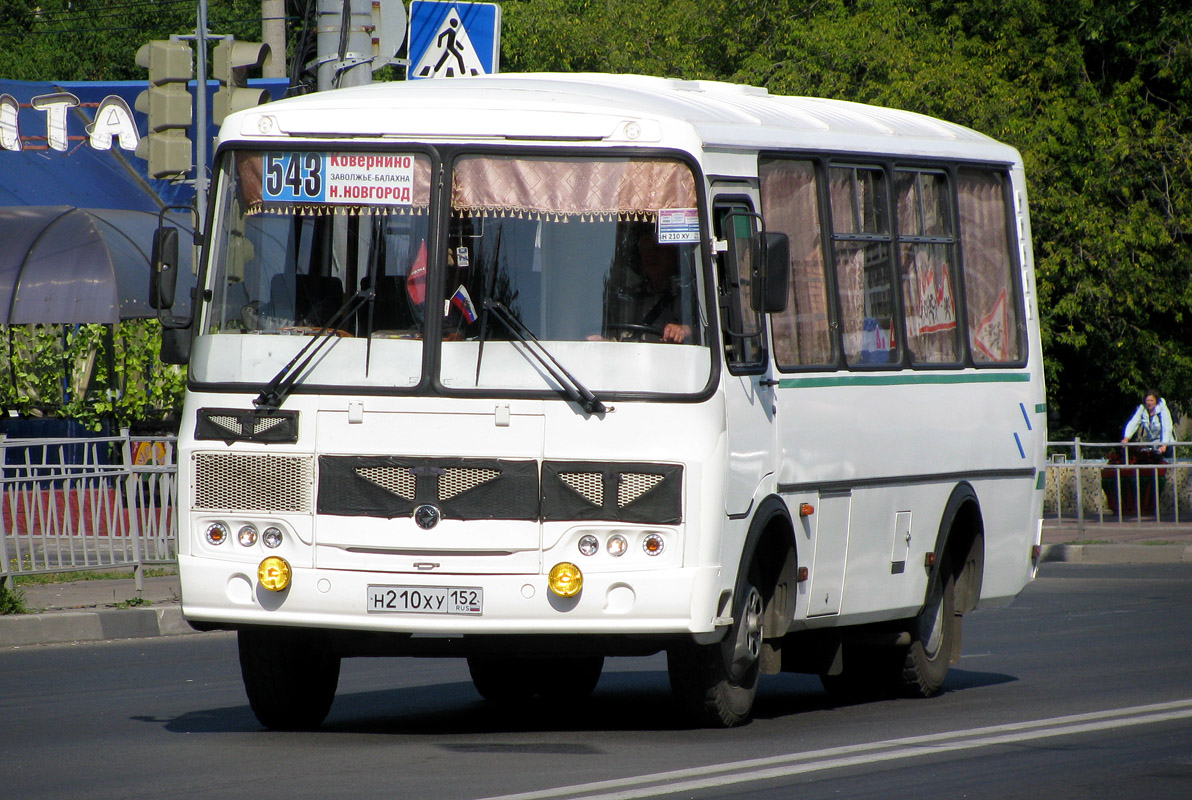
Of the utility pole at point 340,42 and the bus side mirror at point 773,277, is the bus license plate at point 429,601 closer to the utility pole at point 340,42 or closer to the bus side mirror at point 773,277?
the bus side mirror at point 773,277

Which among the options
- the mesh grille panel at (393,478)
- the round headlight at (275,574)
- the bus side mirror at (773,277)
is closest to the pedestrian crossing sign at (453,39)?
the bus side mirror at (773,277)

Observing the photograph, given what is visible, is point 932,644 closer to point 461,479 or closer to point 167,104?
point 461,479

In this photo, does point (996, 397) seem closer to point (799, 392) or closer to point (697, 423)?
point (799, 392)

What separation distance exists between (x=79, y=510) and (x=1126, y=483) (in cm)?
1267

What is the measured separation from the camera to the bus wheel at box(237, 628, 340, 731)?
9203mm

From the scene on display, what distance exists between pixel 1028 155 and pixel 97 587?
1653cm

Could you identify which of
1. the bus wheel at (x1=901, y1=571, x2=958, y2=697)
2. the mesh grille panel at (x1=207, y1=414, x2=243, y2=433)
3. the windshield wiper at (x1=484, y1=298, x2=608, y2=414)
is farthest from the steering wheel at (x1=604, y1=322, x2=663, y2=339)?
the bus wheel at (x1=901, y1=571, x2=958, y2=697)

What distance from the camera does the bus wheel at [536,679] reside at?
10.6 meters

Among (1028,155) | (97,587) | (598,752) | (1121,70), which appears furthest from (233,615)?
(1121,70)

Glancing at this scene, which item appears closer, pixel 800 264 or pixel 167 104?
pixel 800 264

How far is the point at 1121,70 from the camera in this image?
103 feet

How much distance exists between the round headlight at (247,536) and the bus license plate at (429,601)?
2.09ft

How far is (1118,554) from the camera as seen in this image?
22.4 m

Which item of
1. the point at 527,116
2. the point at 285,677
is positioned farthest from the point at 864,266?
the point at 285,677
